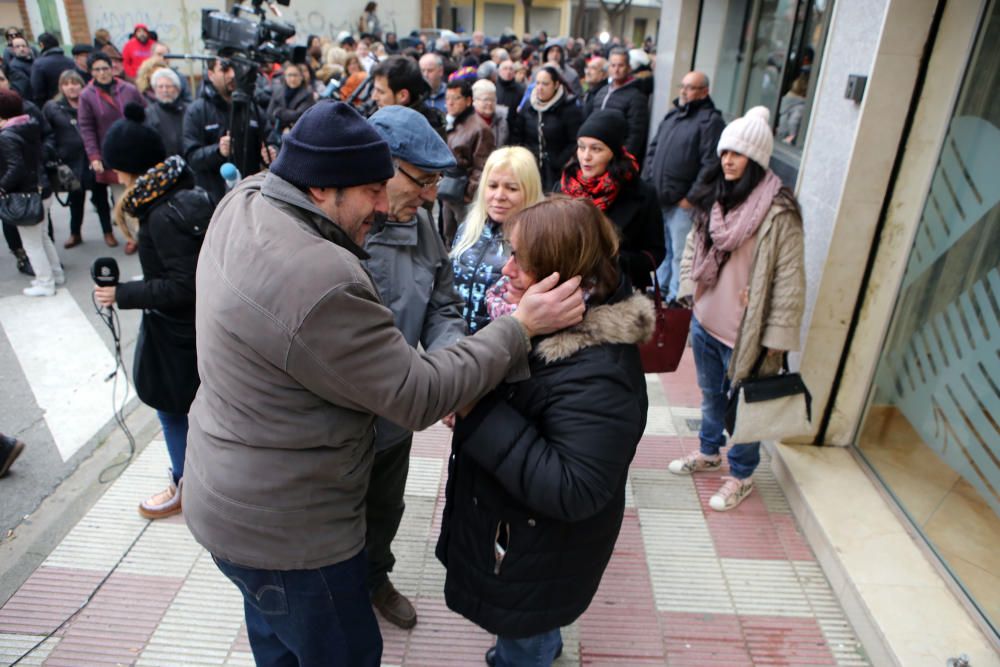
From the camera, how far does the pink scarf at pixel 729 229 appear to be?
3023 millimetres

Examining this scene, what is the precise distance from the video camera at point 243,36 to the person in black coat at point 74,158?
3138mm

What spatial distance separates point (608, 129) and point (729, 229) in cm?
80

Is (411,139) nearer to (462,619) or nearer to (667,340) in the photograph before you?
(667,340)

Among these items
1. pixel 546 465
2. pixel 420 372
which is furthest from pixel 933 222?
pixel 420 372

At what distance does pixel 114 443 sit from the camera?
394 centimetres

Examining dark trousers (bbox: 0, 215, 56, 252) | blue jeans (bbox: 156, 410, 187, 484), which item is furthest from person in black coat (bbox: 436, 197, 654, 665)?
dark trousers (bbox: 0, 215, 56, 252)

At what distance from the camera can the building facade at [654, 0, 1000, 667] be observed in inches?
107

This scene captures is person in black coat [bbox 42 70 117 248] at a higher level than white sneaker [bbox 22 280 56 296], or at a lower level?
higher

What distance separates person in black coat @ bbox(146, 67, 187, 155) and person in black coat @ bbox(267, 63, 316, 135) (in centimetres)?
96

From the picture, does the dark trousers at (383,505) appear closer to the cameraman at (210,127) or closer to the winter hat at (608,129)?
the winter hat at (608,129)

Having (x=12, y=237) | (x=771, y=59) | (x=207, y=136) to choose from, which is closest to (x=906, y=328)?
(x=771, y=59)

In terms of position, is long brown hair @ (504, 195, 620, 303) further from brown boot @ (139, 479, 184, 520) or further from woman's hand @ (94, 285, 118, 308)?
brown boot @ (139, 479, 184, 520)

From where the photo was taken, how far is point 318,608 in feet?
5.70

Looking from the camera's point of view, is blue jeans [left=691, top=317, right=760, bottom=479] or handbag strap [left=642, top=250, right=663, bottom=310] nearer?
handbag strap [left=642, top=250, right=663, bottom=310]
